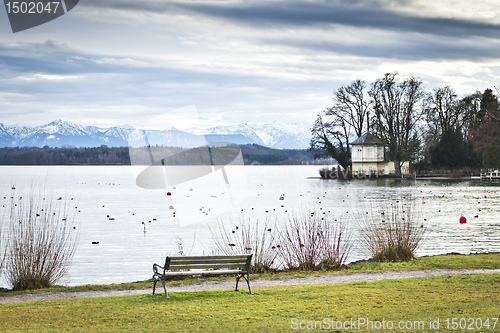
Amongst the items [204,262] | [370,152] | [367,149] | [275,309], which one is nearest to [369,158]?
[370,152]

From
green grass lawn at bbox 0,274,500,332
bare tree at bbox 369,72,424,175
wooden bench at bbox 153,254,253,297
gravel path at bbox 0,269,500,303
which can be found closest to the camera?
green grass lawn at bbox 0,274,500,332

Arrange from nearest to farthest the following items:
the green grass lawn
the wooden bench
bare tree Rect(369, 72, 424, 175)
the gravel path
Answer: the green grass lawn → the wooden bench → the gravel path → bare tree Rect(369, 72, 424, 175)

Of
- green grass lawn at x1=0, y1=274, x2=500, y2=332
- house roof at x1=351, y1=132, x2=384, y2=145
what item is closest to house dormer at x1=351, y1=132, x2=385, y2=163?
house roof at x1=351, y1=132, x2=384, y2=145

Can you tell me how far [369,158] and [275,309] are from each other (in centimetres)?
8400

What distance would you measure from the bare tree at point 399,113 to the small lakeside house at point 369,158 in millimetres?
2230

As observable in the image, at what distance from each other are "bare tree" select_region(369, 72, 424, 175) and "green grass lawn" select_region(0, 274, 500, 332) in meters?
75.3

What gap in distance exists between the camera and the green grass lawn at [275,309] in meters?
8.77

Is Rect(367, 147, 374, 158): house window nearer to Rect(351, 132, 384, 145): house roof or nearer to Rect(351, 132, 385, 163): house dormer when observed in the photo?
Rect(351, 132, 385, 163): house dormer

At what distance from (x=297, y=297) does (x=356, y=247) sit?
11.8 m

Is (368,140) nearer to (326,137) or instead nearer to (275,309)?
(326,137)

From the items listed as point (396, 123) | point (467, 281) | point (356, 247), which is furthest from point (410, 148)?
point (467, 281)

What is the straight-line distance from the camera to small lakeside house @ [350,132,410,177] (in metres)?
88.3

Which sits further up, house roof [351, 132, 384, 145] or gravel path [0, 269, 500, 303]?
house roof [351, 132, 384, 145]

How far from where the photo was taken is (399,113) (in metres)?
86.4
